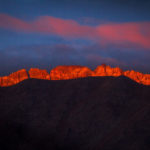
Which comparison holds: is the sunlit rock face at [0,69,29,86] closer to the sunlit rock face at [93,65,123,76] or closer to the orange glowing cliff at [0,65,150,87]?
the orange glowing cliff at [0,65,150,87]

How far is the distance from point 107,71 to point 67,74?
25.7 meters

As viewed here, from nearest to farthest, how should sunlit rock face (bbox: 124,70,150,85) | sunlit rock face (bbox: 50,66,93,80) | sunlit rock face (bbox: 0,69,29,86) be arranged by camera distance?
1. sunlit rock face (bbox: 124,70,150,85)
2. sunlit rock face (bbox: 0,69,29,86)
3. sunlit rock face (bbox: 50,66,93,80)

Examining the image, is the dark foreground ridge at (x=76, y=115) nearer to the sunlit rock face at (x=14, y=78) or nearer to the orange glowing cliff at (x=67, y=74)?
the orange glowing cliff at (x=67, y=74)

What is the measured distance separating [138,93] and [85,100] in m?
9.68

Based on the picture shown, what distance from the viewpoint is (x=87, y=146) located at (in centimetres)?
2545

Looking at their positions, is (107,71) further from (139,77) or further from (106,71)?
(139,77)

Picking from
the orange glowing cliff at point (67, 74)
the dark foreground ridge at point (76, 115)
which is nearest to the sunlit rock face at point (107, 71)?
the orange glowing cliff at point (67, 74)

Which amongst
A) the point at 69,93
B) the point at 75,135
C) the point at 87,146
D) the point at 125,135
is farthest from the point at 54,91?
the point at 125,135

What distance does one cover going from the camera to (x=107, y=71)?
99375mm

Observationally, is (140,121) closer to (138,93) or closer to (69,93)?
(138,93)

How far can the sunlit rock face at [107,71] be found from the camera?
9444cm

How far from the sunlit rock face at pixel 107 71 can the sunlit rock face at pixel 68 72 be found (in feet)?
15.6

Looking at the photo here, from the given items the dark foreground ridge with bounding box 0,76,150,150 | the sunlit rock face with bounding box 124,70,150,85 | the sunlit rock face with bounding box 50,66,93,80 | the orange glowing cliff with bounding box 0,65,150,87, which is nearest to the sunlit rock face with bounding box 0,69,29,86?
the orange glowing cliff with bounding box 0,65,150,87

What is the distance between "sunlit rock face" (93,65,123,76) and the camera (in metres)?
94.4
